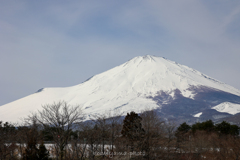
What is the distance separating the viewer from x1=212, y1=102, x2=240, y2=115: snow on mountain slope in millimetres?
164500

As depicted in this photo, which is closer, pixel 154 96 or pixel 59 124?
pixel 59 124

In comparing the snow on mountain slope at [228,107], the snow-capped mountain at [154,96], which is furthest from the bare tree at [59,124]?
the snow on mountain slope at [228,107]

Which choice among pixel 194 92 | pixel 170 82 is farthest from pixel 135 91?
pixel 194 92

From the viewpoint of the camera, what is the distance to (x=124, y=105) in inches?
6161

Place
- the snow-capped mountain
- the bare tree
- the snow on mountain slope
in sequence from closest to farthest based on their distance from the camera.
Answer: the bare tree, the snow-capped mountain, the snow on mountain slope

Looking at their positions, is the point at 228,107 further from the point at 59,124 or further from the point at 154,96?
the point at 59,124

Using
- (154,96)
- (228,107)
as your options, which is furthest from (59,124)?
(228,107)

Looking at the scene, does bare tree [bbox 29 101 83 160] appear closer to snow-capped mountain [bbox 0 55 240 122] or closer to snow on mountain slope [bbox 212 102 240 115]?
snow-capped mountain [bbox 0 55 240 122]

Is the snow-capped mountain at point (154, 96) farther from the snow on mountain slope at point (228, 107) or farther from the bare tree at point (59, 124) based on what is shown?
the bare tree at point (59, 124)

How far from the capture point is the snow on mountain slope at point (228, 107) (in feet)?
540

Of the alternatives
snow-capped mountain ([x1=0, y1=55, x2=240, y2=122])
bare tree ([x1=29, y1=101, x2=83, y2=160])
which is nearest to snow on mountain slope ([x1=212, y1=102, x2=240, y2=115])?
snow-capped mountain ([x1=0, y1=55, x2=240, y2=122])

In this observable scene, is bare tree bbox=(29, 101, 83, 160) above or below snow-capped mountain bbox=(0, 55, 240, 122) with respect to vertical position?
below

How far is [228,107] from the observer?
169 metres

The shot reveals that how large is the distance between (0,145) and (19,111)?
583 ft
